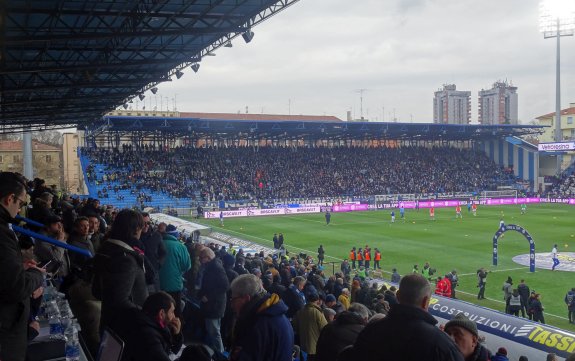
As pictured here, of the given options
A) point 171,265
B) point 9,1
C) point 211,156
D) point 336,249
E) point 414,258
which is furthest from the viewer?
point 211,156

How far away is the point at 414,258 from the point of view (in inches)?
1110

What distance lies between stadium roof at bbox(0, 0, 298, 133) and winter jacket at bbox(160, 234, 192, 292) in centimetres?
528

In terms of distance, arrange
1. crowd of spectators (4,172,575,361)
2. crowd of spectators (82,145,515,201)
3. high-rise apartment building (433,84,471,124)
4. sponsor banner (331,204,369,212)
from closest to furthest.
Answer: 1. crowd of spectators (4,172,575,361)
2. sponsor banner (331,204,369,212)
3. crowd of spectators (82,145,515,201)
4. high-rise apartment building (433,84,471,124)

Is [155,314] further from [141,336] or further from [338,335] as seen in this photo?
[338,335]

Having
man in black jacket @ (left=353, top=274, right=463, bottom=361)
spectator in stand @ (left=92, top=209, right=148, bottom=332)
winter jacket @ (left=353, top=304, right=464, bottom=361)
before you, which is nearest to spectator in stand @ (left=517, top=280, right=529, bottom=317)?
spectator in stand @ (left=92, top=209, right=148, bottom=332)

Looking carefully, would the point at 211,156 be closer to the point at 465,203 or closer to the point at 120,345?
the point at 465,203

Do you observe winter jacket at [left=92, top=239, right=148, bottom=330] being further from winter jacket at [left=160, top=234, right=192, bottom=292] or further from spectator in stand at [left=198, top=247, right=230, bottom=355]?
winter jacket at [left=160, top=234, right=192, bottom=292]

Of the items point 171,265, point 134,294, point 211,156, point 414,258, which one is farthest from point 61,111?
point 211,156

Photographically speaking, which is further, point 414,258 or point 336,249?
point 336,249

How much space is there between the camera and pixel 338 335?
15.1 ft

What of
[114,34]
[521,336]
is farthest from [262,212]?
[521,336]

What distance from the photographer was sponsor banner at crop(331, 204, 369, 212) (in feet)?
173

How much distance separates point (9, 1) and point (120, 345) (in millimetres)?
11760

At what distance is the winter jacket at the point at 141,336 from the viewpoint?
3807mm
